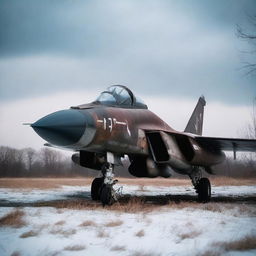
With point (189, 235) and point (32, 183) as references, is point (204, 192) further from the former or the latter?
point (32, 183)

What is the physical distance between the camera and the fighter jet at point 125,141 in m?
7.00

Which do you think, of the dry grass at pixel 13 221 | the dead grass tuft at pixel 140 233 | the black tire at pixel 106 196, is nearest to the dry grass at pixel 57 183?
the black tire at pixel 106 196

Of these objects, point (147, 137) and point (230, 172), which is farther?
point (230, 172)

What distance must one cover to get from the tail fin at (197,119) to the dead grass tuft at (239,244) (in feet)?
33.4

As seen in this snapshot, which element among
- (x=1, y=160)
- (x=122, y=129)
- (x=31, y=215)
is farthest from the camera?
(x=1, y=160)

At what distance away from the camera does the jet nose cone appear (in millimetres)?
6734

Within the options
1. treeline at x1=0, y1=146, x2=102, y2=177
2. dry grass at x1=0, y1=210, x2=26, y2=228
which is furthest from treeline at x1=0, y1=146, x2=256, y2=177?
dry grass at x1=0, y1=210, x2=26, y2=228

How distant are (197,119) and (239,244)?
11105mm

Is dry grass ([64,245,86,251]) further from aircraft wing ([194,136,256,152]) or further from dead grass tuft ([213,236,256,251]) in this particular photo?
aircraft wing ([194,136,256,152])

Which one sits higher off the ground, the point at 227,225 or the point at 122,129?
the point at 122,129

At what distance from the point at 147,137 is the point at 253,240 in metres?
5.41

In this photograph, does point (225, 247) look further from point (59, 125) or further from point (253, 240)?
point (59, 125)

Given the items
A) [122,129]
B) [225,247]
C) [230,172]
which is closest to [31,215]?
[122,129]

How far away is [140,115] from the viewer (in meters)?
9.30
